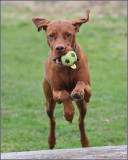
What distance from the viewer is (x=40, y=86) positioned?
39.3ft

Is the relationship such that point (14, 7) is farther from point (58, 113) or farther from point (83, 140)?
point (83, 140)

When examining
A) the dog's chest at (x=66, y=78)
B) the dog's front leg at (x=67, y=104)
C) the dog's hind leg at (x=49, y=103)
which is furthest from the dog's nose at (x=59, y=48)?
the dog's hind leg at (x=49, y=103)

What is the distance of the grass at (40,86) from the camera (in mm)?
7469

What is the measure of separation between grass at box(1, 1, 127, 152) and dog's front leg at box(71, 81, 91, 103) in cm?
244

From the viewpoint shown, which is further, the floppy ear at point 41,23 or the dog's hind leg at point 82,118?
the dog's hind leg at point 82,118

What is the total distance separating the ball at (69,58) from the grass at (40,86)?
280cm

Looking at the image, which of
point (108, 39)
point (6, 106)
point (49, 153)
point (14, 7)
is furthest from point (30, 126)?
point (14, 7)

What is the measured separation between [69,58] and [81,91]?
416 mm

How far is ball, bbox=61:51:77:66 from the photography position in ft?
14.2

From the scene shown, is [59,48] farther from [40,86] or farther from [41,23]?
[40,86]

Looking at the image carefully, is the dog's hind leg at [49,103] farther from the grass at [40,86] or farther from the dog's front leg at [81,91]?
the grass at [40,86]

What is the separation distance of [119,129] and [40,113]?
7.10 ft

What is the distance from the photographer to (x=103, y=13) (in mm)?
19109

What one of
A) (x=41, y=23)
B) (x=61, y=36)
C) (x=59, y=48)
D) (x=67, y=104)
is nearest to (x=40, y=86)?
(x=41, y=23)
